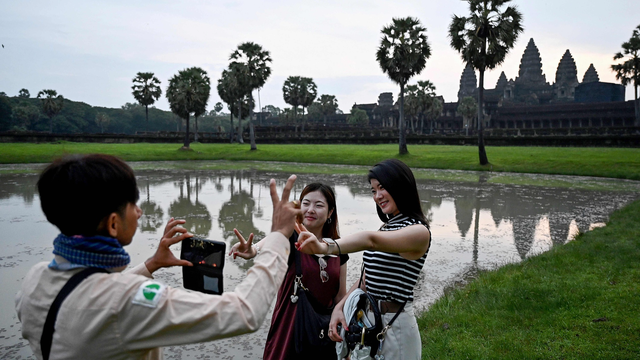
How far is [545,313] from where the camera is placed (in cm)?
472

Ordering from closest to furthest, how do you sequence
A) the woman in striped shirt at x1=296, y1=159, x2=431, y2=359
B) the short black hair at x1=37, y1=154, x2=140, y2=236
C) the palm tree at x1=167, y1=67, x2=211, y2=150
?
the short black hair at x1=37, y1=154, x2=140, y2=236
the woman in striped shirt at x1=296, y1=159, x2=431, y2=359
the palm tree at x1=167, y1=67, x2=211, y2=150

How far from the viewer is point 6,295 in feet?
18.3

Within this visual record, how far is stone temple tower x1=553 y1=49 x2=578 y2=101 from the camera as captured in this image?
80.0 metres

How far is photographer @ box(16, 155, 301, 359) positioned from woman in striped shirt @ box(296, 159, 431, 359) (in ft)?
3.14

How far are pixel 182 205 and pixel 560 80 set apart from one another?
83896mm

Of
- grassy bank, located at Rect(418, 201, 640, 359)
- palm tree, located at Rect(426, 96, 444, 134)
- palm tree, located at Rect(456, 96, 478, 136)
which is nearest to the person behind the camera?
grassy bank, located at Rect(418, 201, 640, 359)

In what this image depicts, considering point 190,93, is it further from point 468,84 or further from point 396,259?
point 468,84

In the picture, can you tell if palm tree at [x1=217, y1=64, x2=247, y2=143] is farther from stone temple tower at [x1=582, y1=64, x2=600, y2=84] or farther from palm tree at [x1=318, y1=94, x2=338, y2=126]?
stone temple tower at [x1=582, y1=64, x2=600, y2=84]

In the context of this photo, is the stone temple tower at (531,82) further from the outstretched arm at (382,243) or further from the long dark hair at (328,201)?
the outstretched arm at (382,243)

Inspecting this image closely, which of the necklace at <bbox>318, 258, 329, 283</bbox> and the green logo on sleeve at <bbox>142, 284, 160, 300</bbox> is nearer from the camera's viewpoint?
the green logo on sleeve at <bbox>142, 284, 160, 300</bbox>

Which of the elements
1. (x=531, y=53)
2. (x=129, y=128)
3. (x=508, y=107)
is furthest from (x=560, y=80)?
(x=129, y=128)

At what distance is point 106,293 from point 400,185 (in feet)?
5.10

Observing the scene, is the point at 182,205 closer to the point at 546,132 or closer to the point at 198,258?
the point at 198,258

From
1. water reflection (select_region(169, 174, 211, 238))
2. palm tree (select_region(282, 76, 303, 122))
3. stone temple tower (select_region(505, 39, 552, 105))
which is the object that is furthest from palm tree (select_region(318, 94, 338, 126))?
water reflection (select_region(169, 174, 211, 238))
